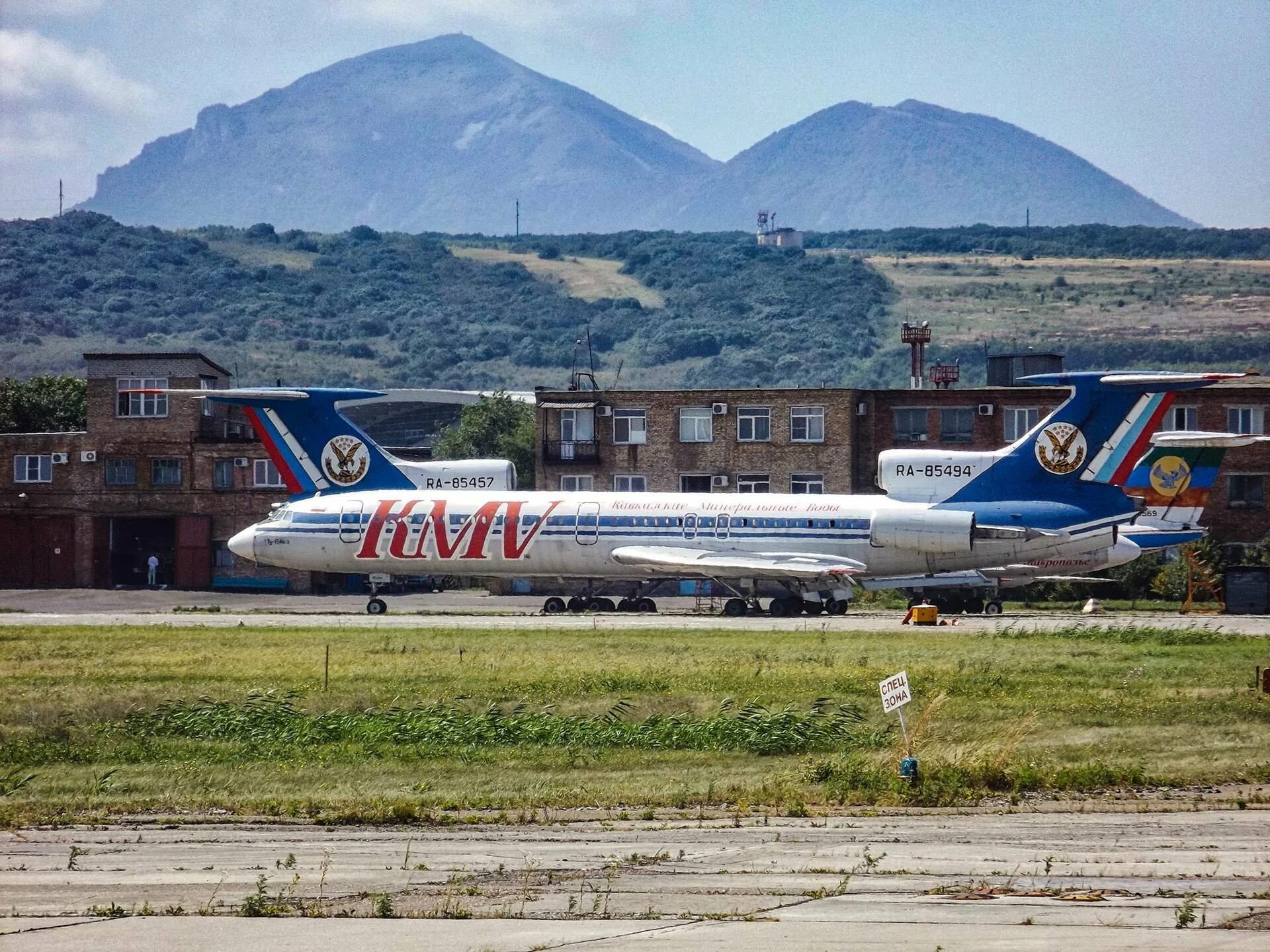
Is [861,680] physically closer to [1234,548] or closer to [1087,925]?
[1087,925]

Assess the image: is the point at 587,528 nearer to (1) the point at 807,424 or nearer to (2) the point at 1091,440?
(2) the point at 1091,440

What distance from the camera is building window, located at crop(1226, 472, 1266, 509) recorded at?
70000 millimetres

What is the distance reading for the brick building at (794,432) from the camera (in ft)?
231

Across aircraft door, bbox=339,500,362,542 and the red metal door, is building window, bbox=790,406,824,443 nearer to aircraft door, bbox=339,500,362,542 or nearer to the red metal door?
aircraft door, bbox=339,500,362,542

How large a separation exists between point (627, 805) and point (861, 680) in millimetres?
12076

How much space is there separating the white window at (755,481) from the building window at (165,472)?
26.6m

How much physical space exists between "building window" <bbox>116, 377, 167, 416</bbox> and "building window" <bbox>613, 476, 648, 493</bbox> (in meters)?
21.7

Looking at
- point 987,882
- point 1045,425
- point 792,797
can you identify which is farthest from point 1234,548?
point 987,882

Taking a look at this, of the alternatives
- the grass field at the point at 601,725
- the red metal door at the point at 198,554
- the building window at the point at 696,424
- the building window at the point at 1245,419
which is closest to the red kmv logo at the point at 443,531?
the grass field at the point at 601,725

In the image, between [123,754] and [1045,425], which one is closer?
[123,754]

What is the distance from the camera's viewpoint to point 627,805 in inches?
810

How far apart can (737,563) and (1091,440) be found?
11.8m

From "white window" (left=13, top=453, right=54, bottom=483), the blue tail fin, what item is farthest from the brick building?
"white window" (left=13, top=453, right=54, bottom=483)

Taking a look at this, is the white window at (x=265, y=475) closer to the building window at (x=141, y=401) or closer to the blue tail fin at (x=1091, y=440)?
the building window at (x=141, y=401)
